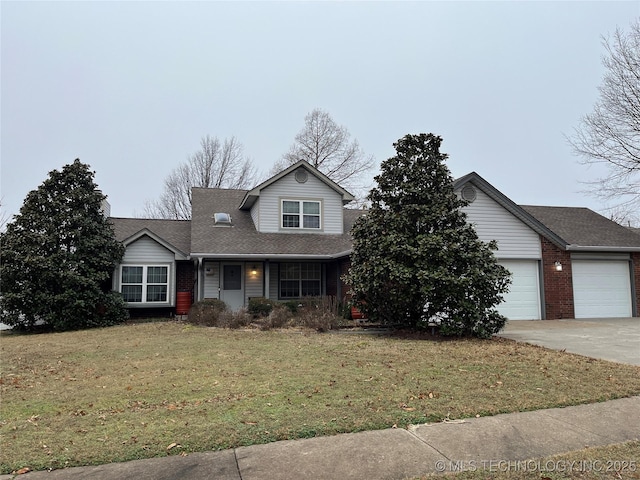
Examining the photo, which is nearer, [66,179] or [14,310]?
[14,310]

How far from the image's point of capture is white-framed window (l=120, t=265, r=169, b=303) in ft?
50.4

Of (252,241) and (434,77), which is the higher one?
(434,77)

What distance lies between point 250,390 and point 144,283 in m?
11.6

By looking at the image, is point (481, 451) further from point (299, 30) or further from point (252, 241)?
point (299, 30)

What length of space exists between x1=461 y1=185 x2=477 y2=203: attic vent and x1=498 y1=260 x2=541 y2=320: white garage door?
8.11ft

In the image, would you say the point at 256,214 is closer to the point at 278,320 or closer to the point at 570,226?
the point at 278,320

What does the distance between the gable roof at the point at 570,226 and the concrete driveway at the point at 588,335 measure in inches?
108

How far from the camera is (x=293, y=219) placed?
1789 cm

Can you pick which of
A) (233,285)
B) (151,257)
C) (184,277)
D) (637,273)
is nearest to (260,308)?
(233,285)

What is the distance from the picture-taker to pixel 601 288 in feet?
48.9

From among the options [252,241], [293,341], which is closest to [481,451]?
[293,341]

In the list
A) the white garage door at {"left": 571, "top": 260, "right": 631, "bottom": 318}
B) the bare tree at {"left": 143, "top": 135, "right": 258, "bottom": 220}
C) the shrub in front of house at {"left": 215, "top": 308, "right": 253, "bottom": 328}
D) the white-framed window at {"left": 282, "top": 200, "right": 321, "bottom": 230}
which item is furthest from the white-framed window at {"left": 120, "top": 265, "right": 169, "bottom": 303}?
the bare tree at {"left": 143, "top": 135, "right": 258, "bottom": 220}

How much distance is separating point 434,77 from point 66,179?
1670 centimetres

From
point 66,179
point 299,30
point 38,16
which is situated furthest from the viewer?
point 299,30
